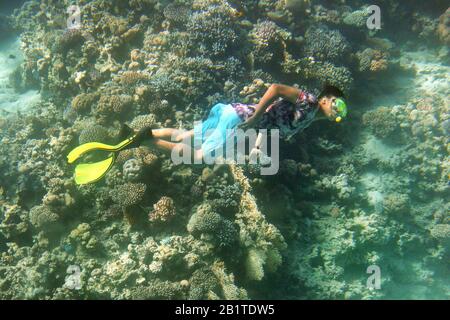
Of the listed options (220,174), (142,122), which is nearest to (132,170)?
(142,122)

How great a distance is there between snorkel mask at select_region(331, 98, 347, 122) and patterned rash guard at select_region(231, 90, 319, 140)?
0.34 meters

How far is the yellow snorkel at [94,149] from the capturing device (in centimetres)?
453

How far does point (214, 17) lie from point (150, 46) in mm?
1671

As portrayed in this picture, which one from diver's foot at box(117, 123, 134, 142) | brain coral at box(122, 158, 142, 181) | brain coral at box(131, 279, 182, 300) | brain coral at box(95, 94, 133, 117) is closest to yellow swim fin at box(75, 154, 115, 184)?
diver's foot at box(117, 123, 134, 142)

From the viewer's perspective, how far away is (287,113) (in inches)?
185

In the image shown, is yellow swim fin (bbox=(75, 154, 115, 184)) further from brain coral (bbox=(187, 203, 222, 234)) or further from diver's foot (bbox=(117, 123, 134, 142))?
→ brain coral (bbox=(187, 203, 222, 234))

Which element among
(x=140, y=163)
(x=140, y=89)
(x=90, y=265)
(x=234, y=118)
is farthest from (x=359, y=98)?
(x=90, y=265)

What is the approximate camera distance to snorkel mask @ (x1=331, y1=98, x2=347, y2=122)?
4074 millimetres

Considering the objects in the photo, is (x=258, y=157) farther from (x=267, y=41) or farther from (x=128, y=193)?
(x=267, y=41)

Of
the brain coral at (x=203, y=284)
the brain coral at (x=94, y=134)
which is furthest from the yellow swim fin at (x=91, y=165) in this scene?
the brain coral at (x=203, y=284)

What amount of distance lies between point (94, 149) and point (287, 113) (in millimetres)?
2907

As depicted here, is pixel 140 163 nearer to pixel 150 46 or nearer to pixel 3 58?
pixel 150 46

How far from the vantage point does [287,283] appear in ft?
19.5
